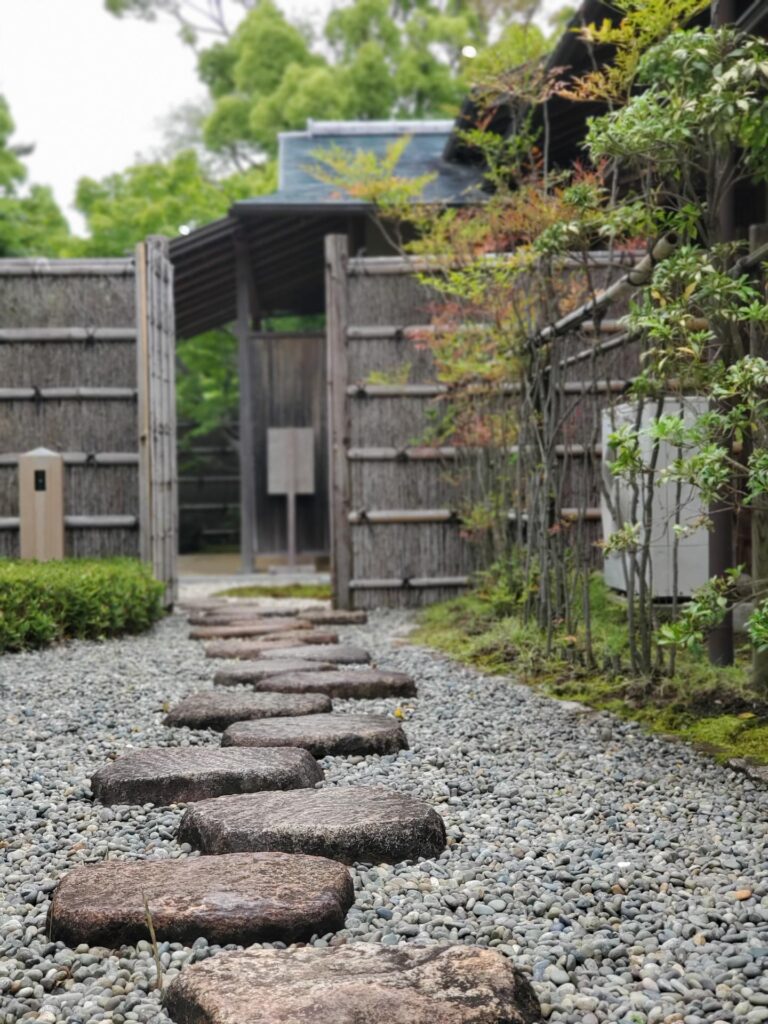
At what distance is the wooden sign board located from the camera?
37.7ft

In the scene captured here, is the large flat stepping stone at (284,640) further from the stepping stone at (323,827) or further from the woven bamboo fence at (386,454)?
the stepping stone at (323,827)

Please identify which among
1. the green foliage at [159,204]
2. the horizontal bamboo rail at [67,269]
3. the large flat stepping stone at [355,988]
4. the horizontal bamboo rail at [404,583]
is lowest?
the large flat stepping stone at [355,988]

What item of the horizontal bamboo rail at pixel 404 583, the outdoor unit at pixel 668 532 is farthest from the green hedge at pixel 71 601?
the outdoor unit at pixel 668 532

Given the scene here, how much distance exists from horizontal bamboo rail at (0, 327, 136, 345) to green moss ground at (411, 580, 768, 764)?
3107 mm

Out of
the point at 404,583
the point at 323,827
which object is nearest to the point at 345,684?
the point at 323,827

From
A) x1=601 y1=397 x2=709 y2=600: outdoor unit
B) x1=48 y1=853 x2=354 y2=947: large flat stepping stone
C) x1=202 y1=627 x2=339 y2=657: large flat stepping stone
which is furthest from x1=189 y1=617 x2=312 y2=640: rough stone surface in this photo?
x1=48 y1=853 x2=354 y2=947: large flat stepping stone

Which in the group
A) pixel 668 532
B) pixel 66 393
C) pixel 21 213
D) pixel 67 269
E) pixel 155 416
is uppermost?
pixel 21 213

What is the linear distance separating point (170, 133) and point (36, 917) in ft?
86.1

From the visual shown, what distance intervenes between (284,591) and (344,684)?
209 inches

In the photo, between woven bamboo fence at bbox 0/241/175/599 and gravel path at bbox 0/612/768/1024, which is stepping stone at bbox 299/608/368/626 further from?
gravel path at bbox 0/612/768/1024

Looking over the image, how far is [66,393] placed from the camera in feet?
25.7

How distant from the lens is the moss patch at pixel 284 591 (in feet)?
31.1

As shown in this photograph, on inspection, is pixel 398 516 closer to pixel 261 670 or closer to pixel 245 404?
pixel 261 670

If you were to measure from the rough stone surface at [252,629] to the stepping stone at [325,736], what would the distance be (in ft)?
8.88
